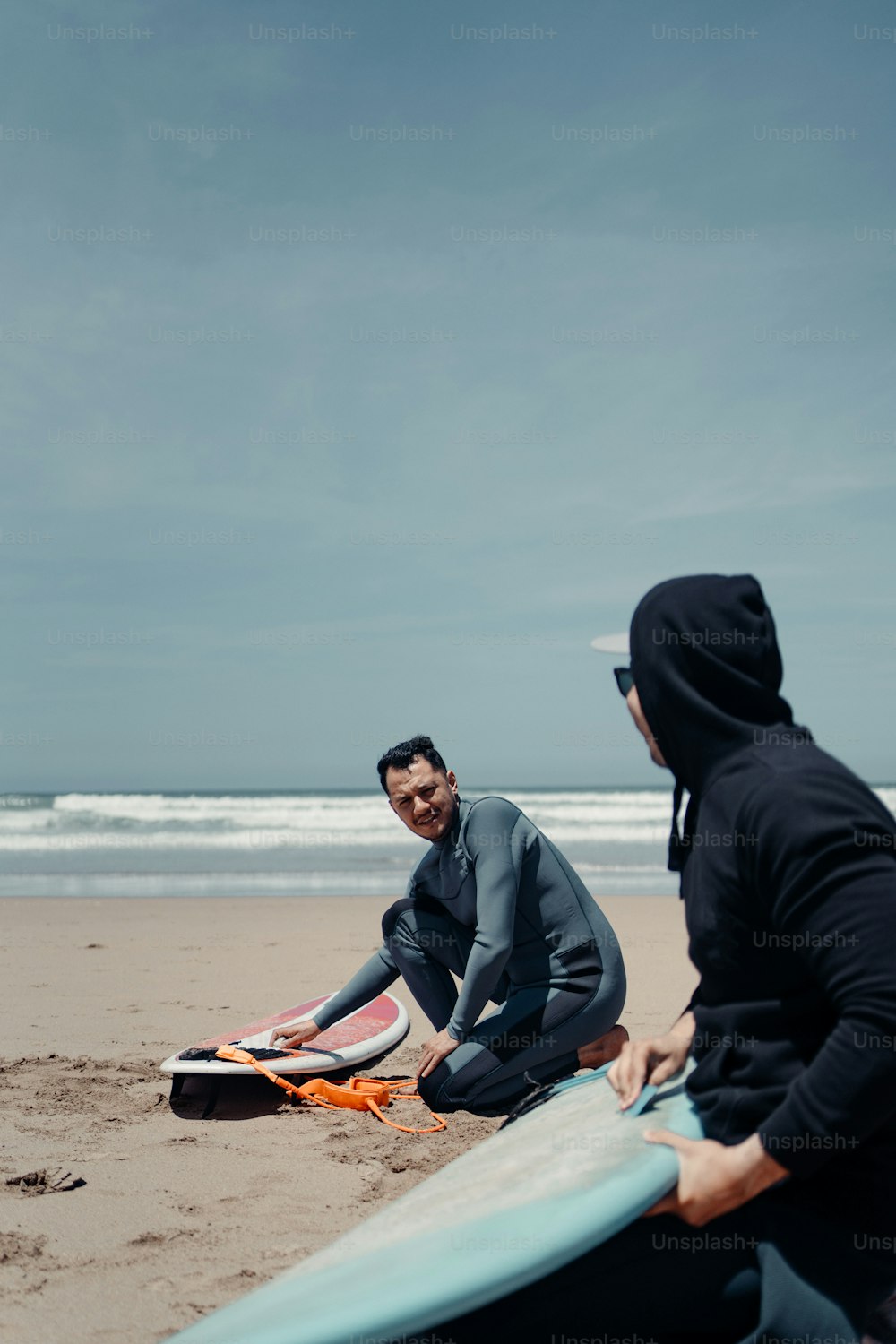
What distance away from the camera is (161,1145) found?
3650 mm

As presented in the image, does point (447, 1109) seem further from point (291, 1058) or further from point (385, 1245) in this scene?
point (385, 1245)

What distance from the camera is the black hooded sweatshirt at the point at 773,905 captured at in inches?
56.4

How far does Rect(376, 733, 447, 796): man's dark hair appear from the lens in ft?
12.5

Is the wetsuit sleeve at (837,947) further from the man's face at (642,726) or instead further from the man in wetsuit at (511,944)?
the man in wetsuit at (511,944)

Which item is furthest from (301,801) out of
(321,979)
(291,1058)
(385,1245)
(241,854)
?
(385,1245)

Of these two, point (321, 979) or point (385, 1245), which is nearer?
point (385, 1245)

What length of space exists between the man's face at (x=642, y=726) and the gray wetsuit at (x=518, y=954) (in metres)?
1.75

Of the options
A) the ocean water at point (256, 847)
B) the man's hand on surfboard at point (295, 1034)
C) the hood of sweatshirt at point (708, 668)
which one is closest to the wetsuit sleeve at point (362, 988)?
the man's hand on surfboard at point (295, 1034)

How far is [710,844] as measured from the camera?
5.42ft

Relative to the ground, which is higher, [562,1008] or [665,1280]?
[665,1280]

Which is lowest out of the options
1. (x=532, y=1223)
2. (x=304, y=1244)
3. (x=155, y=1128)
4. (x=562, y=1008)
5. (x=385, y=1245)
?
(x=155, y=1128)

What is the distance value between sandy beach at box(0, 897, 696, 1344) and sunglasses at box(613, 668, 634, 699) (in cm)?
172

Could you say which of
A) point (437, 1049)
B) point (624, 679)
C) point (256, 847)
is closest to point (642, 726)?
point (624, 679)

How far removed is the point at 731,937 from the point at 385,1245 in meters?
0.82
